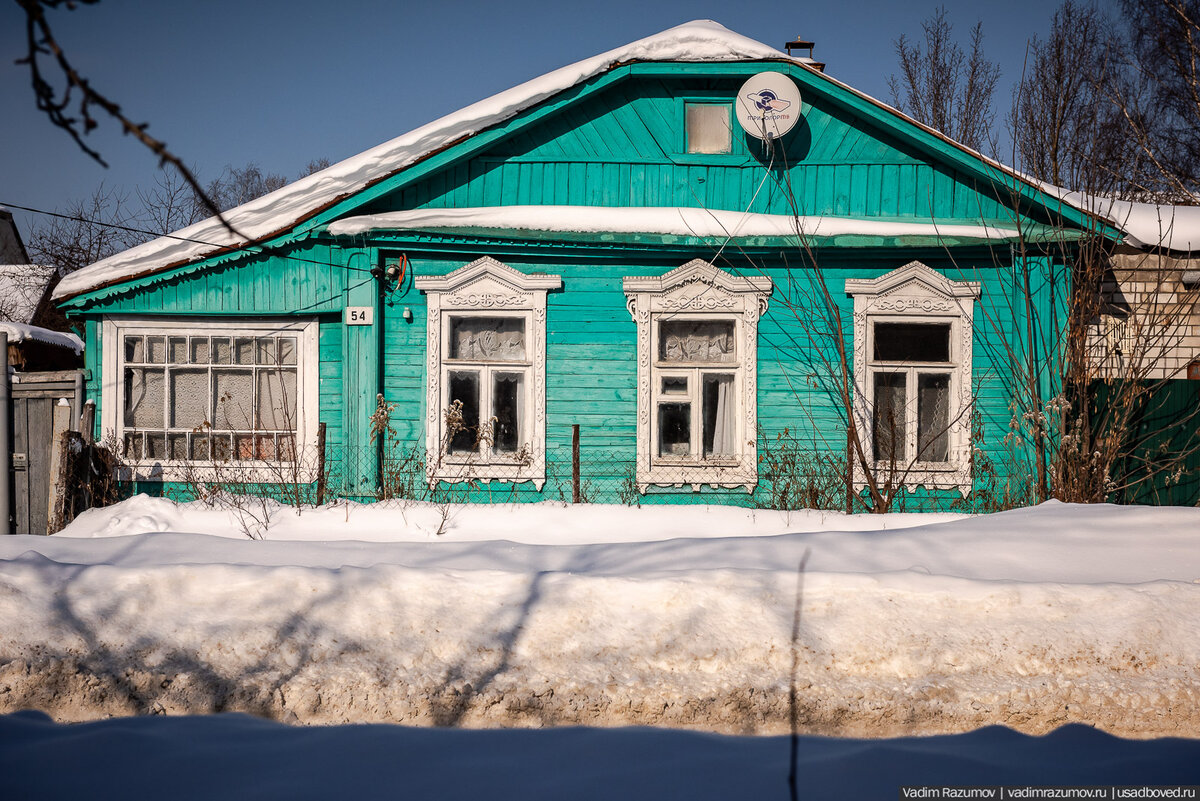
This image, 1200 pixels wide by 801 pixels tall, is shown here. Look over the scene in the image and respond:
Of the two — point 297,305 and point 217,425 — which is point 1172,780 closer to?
point 297,305

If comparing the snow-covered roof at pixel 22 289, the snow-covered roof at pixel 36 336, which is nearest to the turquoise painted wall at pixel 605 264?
the snow-covered roof at pixel 36 336

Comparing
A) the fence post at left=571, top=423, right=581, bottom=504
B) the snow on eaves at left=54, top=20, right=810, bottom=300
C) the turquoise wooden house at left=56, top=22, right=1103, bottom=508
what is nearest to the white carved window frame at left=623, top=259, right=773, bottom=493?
the turquoise wooden house at left=56, top=22, right=1103, bottom=508

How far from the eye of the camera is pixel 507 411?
803 cm

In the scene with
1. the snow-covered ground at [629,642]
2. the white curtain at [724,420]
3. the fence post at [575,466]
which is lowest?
the snow-covered ground at [629,642]

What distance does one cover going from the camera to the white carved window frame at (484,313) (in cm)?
786

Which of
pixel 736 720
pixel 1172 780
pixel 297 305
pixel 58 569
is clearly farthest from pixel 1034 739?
pixel 297 305

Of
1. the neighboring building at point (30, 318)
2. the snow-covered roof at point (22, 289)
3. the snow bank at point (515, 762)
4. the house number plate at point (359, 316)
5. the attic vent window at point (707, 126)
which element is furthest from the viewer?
the snow-covered roof at point (22, 289)

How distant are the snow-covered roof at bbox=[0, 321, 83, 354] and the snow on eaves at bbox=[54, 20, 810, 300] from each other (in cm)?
358

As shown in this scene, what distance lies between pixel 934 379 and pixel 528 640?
19.6 feet

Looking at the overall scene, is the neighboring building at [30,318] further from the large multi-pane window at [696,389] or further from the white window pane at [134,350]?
the large multi-pane window at [696,389]

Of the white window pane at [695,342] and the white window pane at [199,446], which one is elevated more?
the white window pane at [695,342]

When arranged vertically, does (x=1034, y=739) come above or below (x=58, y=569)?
below

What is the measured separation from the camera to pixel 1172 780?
3.07m

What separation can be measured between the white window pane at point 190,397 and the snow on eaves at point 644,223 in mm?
2224
